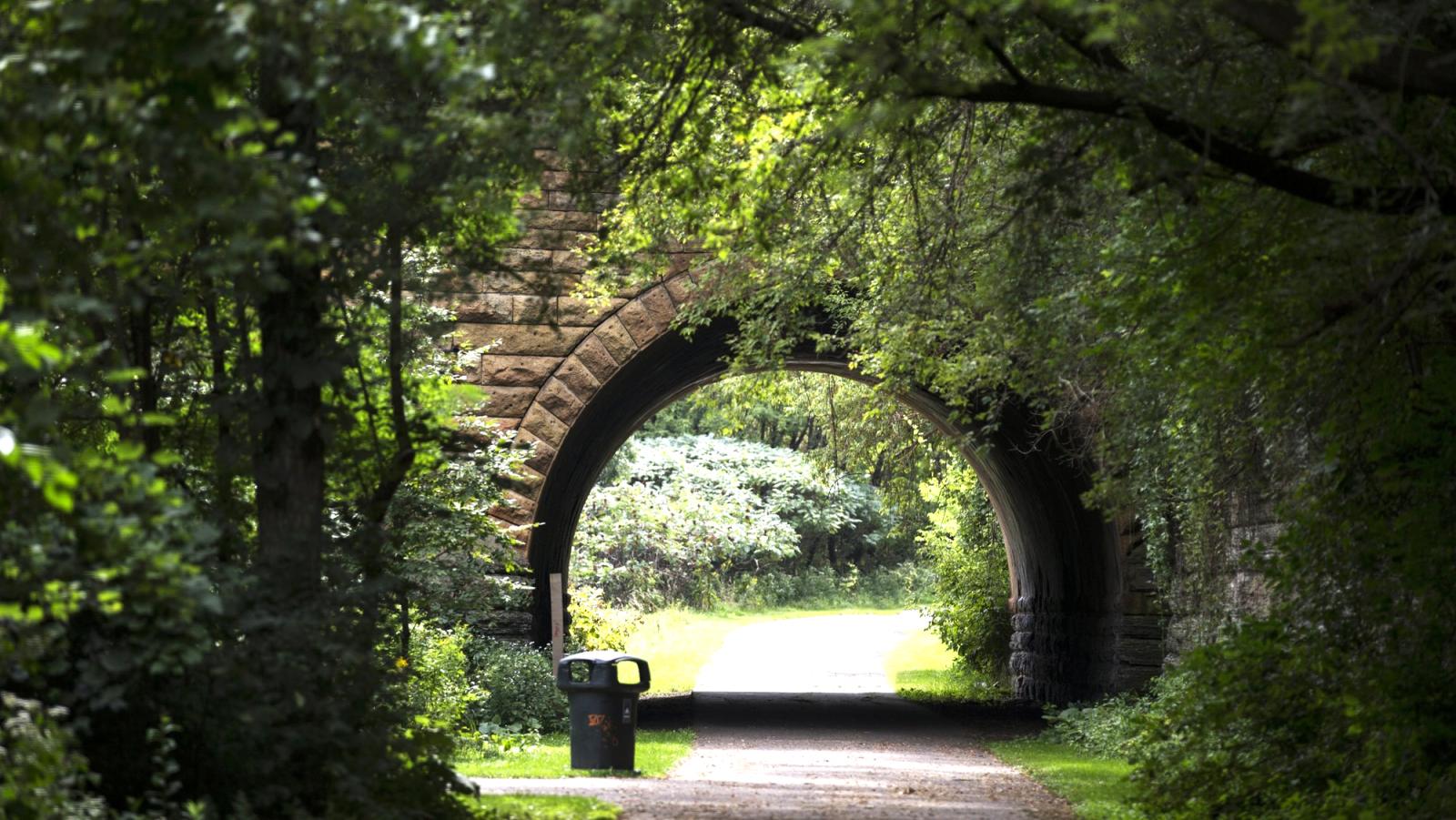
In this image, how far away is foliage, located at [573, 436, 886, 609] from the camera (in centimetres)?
3300

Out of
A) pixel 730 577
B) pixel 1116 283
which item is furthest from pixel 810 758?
pixel 730 577

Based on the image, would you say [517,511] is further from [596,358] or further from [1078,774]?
[1078,774]

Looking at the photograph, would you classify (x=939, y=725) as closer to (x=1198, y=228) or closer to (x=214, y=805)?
(x=1198, y=228)

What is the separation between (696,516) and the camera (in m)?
35.3

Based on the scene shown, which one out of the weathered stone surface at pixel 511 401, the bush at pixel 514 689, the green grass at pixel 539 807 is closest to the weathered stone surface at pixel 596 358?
the weathered stone surface at pixel 511 401

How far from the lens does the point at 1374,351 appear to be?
9.09m

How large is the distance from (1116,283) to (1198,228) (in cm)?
104

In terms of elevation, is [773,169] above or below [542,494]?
above

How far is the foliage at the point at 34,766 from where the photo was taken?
5449mm

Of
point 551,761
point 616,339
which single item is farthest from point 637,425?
point 551,761

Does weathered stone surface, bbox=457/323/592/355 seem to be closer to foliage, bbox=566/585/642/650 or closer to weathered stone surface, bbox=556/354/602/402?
weathered stone surface, bbox=556/354/602/402

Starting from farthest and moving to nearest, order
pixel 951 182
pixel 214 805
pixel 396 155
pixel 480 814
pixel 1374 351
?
1. pixel 951 182
2. pixel 1374 351
3. pixel 480 814
4. pixel 396 155
5. pixel 214 805

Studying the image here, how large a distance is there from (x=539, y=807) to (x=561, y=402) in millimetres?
6906

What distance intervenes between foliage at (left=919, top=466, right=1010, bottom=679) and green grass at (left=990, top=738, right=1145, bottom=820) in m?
8.70
